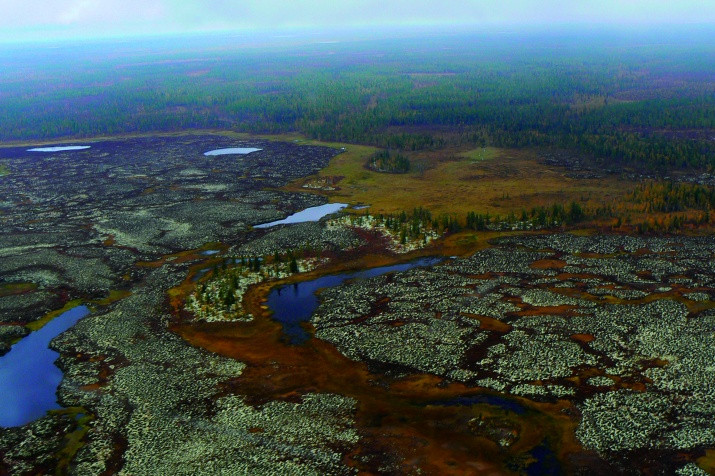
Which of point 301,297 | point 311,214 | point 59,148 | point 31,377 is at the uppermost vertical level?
point 59,148

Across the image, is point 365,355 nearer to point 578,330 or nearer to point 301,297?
point 301,297

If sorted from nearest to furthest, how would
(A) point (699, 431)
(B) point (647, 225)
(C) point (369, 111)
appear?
(A) point (699, 431) → (B) point (647, 225) → (C) point (369, 111)

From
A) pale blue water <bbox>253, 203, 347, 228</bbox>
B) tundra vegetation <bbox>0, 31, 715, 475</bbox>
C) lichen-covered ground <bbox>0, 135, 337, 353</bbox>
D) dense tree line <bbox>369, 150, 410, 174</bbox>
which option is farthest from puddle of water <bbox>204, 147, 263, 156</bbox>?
pale blue water <bbox>253, 203, 347, 228</bbox>

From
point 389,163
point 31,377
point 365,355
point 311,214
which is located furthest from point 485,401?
point 389,163

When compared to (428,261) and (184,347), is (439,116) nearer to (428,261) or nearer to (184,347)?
(428,261)

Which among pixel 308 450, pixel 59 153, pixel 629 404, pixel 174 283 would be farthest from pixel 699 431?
pixel 59 153

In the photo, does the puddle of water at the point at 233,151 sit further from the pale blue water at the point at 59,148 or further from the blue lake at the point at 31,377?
the blue lake at the point at 31,377

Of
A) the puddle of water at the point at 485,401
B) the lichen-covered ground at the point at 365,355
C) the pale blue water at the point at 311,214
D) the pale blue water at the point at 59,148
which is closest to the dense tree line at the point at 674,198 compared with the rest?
the lichen-covered ground at the point at 365,355
